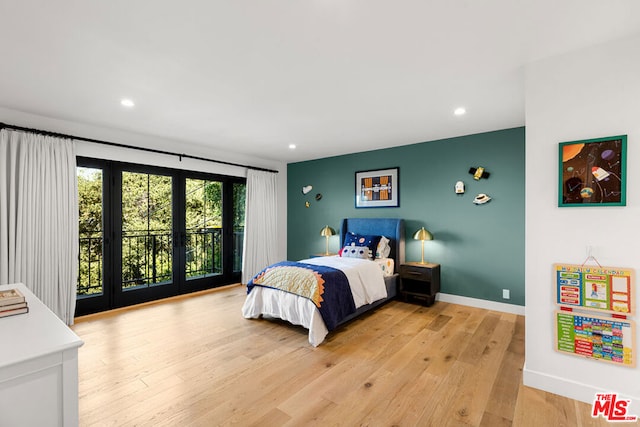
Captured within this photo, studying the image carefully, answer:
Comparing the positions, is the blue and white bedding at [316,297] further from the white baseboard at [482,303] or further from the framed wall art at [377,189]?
the framed wall art at [377,189]

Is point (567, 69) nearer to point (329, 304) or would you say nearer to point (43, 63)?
point (329, 304)

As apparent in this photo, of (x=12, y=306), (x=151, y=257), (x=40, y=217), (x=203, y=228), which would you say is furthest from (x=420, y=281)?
(x=40, y=217)

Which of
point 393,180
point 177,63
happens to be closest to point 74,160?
point 177,63

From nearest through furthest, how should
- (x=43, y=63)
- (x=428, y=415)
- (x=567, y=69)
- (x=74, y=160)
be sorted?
(x=428, y=415) < (x=567, y=69) < (x=43, y=63) < (x=74, y=160)

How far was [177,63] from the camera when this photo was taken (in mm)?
2283

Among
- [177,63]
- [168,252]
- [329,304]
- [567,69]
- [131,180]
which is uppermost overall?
[177,63]

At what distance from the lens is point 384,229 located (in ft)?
16.1

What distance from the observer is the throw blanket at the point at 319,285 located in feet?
10.4

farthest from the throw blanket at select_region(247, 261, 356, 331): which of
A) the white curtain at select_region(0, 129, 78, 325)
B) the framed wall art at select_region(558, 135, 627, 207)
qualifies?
the white curtain at select_region(0, 129, 78, 325)

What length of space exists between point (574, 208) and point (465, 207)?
2.22 m

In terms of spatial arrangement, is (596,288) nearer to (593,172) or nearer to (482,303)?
(593,172)

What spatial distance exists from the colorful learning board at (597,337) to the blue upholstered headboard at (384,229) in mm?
2514

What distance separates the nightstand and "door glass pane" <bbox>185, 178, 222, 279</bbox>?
126 inches

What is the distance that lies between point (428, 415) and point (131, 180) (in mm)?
4505
